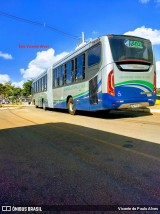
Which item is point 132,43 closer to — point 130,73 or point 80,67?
point 130,73


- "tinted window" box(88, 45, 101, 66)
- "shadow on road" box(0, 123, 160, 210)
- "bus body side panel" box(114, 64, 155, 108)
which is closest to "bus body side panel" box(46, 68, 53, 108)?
"tinted window" box(88, 45, 101, 66)

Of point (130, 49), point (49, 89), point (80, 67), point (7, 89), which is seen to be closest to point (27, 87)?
point (7, 89)

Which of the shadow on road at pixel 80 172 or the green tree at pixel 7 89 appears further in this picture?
the green tree at pixel 7 89

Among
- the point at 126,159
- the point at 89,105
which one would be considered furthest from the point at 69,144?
the point at 89,105

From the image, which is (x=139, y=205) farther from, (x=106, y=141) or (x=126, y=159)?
(x=106, y=141)

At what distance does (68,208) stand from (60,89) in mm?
14902

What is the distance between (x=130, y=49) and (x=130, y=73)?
998 millimetres

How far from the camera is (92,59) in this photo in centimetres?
1245

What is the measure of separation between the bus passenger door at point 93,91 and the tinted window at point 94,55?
732 millimetres

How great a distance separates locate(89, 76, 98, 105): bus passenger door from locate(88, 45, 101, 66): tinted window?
73 cm

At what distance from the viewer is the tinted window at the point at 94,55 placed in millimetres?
11805

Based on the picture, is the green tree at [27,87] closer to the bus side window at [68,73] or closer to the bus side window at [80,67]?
the bus side window at [68,73]

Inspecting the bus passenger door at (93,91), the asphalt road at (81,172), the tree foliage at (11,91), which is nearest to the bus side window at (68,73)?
the bus passenger door at (93,91)

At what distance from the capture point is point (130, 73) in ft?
38.2
